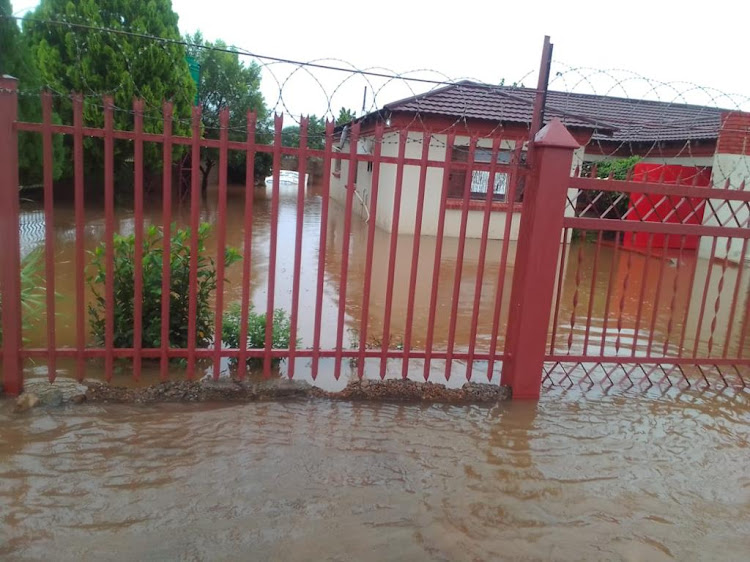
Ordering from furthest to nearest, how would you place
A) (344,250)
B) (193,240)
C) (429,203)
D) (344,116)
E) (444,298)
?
(344,116), (429,203), (444,298), (344,250), (193,240)

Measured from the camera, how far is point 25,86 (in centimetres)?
1136

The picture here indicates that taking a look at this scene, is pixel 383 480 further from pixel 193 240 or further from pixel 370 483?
pixel 193 240

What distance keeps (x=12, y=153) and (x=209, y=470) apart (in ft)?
6.87

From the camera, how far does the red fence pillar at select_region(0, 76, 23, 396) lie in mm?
3271

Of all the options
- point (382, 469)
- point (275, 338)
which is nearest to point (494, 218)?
point (275, 338)

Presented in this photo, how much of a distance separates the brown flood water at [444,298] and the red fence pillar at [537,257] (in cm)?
34

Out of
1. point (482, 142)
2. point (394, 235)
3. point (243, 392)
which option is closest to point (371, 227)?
point (394, 235)

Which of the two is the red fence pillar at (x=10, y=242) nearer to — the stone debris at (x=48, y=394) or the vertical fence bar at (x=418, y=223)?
the stone debris at (x=48, y=394)

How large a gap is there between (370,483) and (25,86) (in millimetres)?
11716

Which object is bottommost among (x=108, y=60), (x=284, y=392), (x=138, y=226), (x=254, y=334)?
(x=284, y=392)

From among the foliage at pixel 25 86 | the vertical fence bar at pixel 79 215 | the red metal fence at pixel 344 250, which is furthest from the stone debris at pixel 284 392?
the foliage at pixel 25 86

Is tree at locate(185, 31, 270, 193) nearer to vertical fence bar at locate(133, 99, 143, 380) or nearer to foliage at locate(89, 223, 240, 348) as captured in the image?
foliage at locate(89, 223, 240, 348)

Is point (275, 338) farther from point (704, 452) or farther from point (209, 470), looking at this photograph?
point (704, 452)

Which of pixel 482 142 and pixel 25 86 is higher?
pixel 25 86
